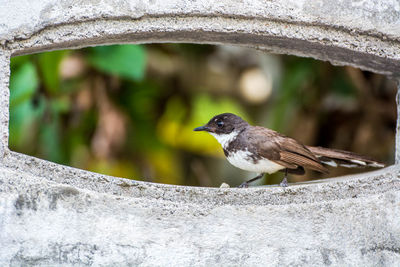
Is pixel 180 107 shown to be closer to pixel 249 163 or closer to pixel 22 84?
pixel 22 84

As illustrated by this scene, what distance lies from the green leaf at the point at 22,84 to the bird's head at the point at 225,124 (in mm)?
1345

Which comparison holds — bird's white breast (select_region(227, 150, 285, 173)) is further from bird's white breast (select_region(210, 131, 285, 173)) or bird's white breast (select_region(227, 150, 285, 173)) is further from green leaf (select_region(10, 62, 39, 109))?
green leaf (select_region(10, 62, 39, 109))

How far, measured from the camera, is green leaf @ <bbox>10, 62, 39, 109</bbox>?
13.3 ft

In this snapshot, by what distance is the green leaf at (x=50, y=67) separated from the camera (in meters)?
4.00

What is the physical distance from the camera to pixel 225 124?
132 inches

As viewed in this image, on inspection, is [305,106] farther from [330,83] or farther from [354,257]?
[354,257]

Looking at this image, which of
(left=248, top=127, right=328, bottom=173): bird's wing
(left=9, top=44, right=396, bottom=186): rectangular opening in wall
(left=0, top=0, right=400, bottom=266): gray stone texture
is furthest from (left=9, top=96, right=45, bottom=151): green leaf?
(left=0, top=0, right=400, bottom=266): gray stone texture

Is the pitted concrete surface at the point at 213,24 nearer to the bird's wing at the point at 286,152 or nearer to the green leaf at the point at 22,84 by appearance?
the bird's wing at the point at 286,152

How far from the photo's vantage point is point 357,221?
2436 millimetres

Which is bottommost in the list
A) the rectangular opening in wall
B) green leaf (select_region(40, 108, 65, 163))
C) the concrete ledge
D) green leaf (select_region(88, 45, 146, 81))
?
the concrete ledge

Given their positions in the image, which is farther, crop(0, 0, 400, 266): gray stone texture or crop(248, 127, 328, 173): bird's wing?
crop(248, 127, 328, 173): bird's wing

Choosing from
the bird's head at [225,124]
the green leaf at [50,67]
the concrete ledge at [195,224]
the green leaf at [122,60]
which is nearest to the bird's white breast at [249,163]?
the bird's head at [225,124]

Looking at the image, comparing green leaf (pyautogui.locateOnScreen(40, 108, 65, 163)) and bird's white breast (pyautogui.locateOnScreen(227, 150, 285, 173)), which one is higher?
green leaf (pyautogui.locateOnScreen(40, 108, 65, 163))

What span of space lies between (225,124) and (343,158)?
61 cm
